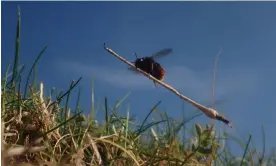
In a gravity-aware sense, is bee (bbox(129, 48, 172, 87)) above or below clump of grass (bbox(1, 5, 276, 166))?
above

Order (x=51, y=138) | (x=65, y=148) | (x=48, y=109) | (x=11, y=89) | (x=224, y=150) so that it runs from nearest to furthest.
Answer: (x=65, y=148) → (x=51, y=138) → (x=48, y=109) → (x=11, y=89) → (x=224, y=150)

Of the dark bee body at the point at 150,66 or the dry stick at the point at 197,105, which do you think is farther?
the dark bee body at the point at 150,66

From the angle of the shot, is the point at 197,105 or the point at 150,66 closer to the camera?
the point at 197,105

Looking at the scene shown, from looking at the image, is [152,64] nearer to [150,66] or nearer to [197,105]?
[150,66]

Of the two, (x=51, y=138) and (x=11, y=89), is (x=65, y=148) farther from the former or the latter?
(x=11, y=89)

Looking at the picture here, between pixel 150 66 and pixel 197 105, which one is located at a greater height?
pixel 150 66

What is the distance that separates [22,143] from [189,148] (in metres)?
1.16

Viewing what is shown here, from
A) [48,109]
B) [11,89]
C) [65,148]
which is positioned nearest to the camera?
[65,148]

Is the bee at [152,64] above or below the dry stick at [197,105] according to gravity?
above

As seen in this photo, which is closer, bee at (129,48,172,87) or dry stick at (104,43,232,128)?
dry stick at (104,43,232,128)

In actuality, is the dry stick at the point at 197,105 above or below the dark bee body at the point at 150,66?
below

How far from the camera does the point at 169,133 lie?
2600 millimetres

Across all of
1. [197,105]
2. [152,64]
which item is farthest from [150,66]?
[197,105]

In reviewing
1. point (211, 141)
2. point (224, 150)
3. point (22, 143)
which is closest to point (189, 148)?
point (224, 150)
